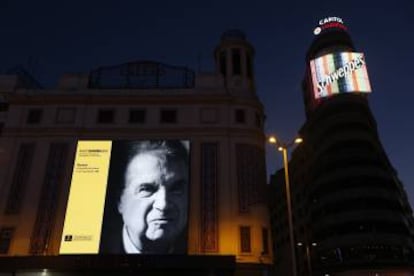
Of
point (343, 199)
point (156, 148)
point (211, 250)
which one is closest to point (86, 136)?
point (156, 148)

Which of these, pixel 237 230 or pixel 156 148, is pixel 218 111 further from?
pixel 237 230

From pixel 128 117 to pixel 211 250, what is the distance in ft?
54.3

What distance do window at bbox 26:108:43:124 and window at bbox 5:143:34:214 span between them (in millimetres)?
2668

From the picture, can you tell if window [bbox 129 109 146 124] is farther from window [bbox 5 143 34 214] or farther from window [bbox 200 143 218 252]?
window [bbox 5 143 34 214]

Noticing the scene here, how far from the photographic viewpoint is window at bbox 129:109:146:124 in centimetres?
4144

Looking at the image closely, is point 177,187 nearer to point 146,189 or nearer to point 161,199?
point 161,199

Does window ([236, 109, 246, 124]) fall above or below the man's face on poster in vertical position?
above

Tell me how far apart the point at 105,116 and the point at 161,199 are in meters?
12.0

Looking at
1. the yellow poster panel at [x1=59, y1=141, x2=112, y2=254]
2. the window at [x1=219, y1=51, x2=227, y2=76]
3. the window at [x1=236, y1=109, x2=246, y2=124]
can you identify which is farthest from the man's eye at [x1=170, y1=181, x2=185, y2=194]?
the window at [x1=219, y1=51, x2=227, y2=76]

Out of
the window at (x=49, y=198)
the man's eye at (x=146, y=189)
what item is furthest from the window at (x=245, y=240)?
the window at (x=49, y=198)

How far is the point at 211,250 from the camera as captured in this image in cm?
3503

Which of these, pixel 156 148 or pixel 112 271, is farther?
pixel 156 148

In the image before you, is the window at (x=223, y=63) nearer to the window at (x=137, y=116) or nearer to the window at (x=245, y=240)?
the window at (x=137, y=116)

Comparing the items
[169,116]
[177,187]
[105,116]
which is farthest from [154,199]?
[105,116]
